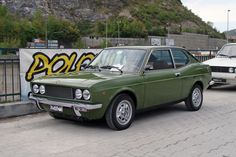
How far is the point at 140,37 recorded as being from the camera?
11188 centimetres

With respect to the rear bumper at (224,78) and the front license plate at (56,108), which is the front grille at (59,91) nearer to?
the front license plate at (56,108)

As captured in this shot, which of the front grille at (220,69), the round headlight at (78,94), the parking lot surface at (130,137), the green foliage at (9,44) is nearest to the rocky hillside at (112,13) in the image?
the green foliage at (9,44)

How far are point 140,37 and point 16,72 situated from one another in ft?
341

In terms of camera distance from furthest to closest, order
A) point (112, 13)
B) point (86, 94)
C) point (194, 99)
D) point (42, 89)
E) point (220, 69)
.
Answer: point (112, 13) → point (220, 69) → point (194, 99) → point (42, 89) → point (86, 94)

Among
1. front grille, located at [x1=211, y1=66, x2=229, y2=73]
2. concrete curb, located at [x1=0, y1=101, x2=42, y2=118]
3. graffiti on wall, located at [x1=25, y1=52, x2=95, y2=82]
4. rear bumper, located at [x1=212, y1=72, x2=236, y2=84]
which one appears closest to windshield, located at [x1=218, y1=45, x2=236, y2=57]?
front grille, located at [x1=211, y1=66, x2=229, y2=73]

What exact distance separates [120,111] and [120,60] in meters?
1.33

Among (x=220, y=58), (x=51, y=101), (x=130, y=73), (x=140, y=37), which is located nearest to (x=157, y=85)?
(x=130, y=73)

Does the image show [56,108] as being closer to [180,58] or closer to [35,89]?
[35,89]

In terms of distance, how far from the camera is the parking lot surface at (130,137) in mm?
5820

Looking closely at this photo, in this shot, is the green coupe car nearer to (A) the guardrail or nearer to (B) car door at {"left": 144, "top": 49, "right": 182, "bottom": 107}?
(B) car door at {"left": 144, "top": 49, "right": 182, "bottom": 107}

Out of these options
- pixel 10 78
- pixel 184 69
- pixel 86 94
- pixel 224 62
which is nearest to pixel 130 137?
pixel 86 94

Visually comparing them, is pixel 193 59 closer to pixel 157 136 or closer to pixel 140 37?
pixel 157 136

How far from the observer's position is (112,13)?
5236 inches

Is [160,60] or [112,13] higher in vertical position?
[112,13]
